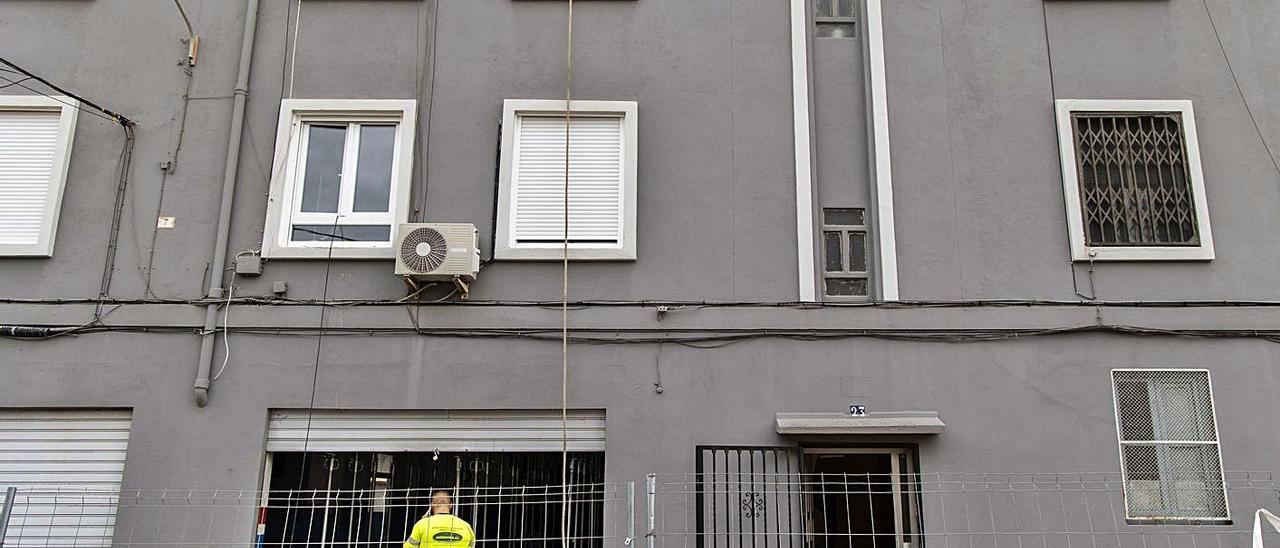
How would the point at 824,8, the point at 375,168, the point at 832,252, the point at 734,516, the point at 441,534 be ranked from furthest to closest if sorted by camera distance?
the point at 824,8
the point at 375,168
the point at 832,252
the point at 734,516
the point at 441,534

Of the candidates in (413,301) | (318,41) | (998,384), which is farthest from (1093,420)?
(318,41)

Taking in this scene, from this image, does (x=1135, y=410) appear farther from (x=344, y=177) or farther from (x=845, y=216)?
(x=344, y=177)

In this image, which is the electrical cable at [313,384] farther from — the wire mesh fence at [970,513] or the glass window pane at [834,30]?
the glass window pane at [834,30]

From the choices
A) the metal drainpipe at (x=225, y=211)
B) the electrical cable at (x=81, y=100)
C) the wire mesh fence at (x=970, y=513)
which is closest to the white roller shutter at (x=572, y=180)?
the wire mesh fence at (x=970, y=513)

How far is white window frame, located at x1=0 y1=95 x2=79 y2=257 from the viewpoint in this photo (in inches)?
337

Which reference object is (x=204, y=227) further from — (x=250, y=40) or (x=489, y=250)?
(x=489, y=250)

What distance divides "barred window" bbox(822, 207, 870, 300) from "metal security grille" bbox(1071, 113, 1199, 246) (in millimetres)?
1980

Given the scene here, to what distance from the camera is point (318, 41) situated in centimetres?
924

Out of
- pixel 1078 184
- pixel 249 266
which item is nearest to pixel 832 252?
pixel 1078 184

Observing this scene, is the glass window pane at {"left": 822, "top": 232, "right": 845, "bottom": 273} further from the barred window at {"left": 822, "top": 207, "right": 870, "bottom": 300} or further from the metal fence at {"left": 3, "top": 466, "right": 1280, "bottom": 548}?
the metal fence at {"left": 3, "top": 466, "right": 1280, "bottom": 548}

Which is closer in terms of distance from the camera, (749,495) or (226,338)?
(749,495)

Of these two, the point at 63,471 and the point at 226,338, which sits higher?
the point at 226,338

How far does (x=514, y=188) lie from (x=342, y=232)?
162 cm

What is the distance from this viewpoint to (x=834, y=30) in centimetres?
929
